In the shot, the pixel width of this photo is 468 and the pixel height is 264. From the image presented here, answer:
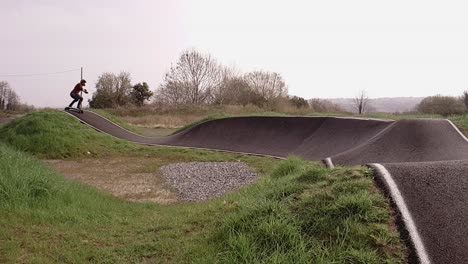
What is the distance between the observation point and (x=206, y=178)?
28.4 ft

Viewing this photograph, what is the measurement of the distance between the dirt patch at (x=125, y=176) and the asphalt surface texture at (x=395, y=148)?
3.83 metres

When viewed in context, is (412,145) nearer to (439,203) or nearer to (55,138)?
(439,203)

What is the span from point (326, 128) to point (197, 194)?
7124mm

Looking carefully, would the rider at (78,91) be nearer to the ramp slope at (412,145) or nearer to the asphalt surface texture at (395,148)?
the asphalt surface texture at (395,148)

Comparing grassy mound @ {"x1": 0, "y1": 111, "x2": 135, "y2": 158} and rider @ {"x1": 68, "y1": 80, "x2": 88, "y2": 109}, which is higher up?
rider @ {"x1": 68, "y1": 80, "x2": 88, "y2": 109}

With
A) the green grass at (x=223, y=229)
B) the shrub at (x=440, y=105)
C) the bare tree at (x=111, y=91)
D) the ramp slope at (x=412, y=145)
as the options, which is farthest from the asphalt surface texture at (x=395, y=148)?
the bare tree at (x=111, y=91)

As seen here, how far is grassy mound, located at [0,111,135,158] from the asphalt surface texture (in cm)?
221

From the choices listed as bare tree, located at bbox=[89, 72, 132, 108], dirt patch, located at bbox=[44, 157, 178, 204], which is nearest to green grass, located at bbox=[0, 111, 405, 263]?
dirt patch, located at bbox=[44, 157, 178, 204]

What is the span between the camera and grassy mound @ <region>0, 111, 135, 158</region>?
11992 mm

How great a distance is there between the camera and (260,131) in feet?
48.6

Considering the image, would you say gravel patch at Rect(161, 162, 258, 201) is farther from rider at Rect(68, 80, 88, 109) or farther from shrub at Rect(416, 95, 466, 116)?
shrub at Rect(416, 95, 466, 116)

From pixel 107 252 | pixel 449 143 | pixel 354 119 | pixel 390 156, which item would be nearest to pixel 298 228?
pixel 107 252

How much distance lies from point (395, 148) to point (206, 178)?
4.79 m

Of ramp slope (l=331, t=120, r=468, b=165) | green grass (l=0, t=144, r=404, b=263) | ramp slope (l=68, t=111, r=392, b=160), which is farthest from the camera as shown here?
ramp slope (l=68, t=111, r=392, b=160)
